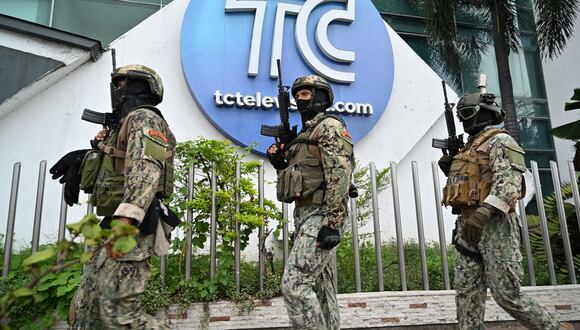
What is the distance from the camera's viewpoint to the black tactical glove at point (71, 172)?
2703 millimetres

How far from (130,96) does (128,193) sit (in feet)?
2.27

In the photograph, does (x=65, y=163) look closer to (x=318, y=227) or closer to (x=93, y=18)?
(x=318, y=227)

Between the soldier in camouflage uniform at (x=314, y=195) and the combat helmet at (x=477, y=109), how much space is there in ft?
3.45

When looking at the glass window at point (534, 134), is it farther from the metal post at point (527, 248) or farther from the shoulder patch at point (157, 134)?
the shoulder patch at point (157, 134)

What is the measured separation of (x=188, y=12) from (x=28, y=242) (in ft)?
12.4

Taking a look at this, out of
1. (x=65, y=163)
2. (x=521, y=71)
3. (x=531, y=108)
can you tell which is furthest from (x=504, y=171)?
(x=521, y=71)

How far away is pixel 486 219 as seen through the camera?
9.11ft

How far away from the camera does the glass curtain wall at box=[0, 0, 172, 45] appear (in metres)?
7.16

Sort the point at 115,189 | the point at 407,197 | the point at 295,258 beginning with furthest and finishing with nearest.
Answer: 1. the point at 407,197
2. the point at 295,258
3. the point at 115,189

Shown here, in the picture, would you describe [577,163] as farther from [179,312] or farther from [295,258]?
[179,312]

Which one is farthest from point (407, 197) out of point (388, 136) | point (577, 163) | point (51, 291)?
point (51, 291)

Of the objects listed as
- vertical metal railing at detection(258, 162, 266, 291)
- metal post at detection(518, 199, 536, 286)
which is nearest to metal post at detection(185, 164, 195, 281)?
vertical metal railing at detection(258, 162, 266, 291)

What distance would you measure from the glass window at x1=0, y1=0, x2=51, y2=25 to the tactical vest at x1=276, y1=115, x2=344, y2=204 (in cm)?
642

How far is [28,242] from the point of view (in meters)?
5.10
